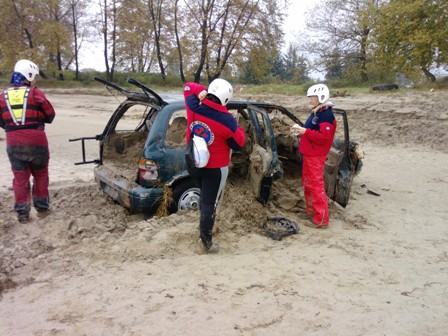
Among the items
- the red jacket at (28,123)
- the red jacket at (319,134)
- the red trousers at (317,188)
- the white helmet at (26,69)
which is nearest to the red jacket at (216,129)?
the red jacket at (319,134)

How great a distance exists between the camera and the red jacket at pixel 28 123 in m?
4.68

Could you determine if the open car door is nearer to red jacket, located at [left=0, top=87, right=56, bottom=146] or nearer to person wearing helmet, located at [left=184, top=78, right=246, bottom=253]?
person wearing helmet, located at [left=184, top=78, right=246, bottom=253]

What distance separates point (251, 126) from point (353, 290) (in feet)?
8.32

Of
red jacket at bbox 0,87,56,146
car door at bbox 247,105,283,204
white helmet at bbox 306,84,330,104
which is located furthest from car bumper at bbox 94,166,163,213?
white helmet at bbox 306,84,330,104

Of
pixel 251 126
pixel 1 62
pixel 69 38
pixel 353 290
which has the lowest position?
pixel 353 290

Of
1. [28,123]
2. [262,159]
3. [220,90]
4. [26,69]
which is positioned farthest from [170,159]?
[26,69]

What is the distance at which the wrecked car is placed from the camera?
4762mm

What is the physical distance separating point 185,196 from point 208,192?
953 mm

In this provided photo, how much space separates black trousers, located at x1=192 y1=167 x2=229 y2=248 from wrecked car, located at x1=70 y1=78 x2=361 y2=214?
0.75m

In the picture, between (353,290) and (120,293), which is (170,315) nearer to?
(120,293)

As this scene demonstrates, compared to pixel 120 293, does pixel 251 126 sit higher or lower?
higher

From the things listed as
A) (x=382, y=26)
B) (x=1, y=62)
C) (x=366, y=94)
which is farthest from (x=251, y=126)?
(x=1, y=62)

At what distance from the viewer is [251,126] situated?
543 cm

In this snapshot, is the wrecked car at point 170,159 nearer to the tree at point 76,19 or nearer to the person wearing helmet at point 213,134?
the person wearing helmet at point 213,134
